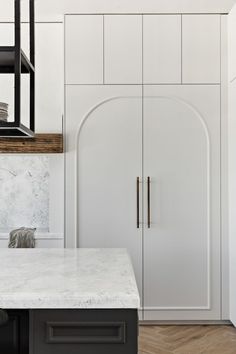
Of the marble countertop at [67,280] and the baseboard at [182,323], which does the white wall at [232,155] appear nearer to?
the baseboard at [182,323]

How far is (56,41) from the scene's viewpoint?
3949 millimetres

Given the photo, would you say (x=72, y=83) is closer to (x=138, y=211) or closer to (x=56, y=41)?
(x=56, y=41)

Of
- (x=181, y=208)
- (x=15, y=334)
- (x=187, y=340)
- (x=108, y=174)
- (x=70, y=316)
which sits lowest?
(x=187, y=340)

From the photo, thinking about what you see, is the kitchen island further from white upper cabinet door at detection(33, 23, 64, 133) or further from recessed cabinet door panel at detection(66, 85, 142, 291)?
white upper cabinet door at detection(33, 23, 64, 133)

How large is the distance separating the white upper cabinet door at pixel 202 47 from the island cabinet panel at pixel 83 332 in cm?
271

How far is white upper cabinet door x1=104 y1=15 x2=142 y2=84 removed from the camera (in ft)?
12.2

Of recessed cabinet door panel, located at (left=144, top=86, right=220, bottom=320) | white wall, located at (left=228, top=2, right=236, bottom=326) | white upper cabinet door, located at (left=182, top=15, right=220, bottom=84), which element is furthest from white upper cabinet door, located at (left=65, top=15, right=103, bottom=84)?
white wall, located at (left=228, top=2, right=236, bottom=326)

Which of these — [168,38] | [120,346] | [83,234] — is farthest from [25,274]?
[168,38]

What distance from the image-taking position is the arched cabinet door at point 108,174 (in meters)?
3.69

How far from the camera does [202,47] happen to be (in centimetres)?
373

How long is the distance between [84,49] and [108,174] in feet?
3.80

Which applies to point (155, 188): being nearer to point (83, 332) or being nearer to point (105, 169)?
point (105, 169)

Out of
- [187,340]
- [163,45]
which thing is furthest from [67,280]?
[163,45]

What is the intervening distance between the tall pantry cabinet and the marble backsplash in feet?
1.71
